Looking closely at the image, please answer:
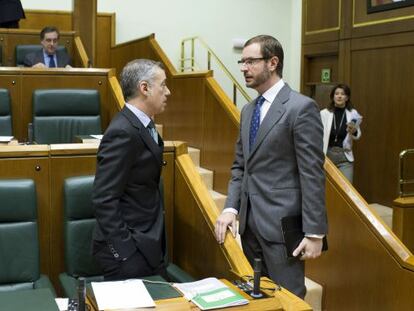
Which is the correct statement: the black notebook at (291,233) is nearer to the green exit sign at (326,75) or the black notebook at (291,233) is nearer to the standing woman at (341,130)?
the standing woman at (341,130)

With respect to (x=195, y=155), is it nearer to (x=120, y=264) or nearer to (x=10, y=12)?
(x=120, y=264)

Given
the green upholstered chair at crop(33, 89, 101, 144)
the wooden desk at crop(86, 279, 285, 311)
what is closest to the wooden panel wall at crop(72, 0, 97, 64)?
the green upholstered chair at crop(33, 89, 101, 144)

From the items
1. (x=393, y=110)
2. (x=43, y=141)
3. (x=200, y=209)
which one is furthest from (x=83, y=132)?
(x=393, y=110)

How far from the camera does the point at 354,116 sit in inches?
187

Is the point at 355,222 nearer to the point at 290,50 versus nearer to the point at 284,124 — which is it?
the point at 284,124

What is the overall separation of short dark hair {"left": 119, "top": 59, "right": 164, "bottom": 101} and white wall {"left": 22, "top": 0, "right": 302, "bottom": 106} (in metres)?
5.41

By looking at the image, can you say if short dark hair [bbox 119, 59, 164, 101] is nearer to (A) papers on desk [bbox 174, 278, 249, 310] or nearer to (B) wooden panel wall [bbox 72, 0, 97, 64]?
(A) papers on desk [bbox 174, 278, 249, 310]

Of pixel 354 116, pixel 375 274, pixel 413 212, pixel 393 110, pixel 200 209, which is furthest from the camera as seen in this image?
pixel 393 110

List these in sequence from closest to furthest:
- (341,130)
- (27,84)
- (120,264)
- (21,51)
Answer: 1. (120,264)
2. (27,84)
3. (341,130)
4. (21,51)

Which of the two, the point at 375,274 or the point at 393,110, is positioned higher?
the point at 393,110

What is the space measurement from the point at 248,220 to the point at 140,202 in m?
0.40

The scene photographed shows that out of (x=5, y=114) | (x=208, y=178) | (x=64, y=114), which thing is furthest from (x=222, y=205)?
(x=5, y=114)

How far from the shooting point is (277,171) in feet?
6.27

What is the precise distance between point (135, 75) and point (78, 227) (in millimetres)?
651
